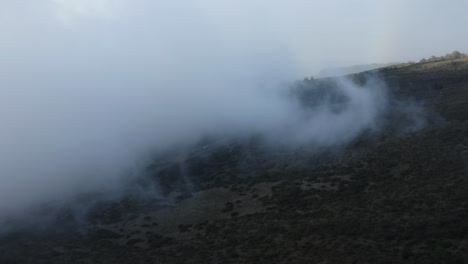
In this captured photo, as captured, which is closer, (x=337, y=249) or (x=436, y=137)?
(x=337, y=249)

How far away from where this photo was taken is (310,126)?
199 feet

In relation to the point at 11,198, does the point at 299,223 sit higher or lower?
lower

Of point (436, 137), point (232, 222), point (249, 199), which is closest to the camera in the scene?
point (232, 222)

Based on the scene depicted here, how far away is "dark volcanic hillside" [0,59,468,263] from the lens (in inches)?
884

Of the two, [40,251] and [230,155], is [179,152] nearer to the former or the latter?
[230,155]

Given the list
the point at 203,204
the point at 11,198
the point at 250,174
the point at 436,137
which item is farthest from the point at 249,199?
the point at 11,198

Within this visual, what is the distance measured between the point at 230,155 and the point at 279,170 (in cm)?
1109

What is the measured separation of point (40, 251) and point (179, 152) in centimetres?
3451

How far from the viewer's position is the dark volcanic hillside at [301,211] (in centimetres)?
2245

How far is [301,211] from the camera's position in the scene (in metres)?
30.6

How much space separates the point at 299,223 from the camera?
28016mm

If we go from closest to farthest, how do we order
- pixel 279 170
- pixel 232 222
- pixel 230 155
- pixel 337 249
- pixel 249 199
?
pixel 337 249 → pixel 232 222 → pixel 249 199 → pixel 279 170 → pixel 230 155

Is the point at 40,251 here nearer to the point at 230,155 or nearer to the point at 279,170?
the point at 279,170

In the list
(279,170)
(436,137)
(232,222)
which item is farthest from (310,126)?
(232,222)
